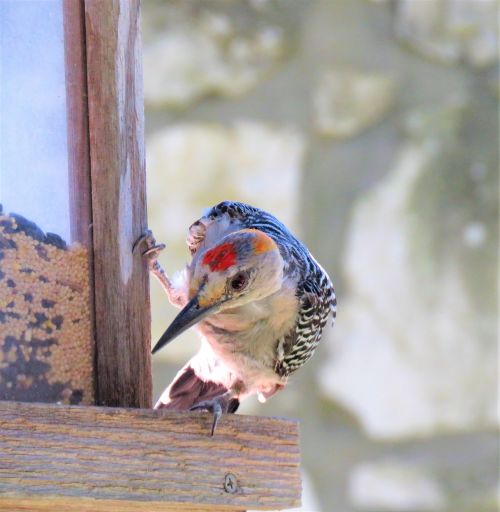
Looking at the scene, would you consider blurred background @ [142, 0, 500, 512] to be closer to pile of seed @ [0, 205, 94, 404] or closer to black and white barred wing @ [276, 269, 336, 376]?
black and white barred wing @ [276, 269, 336, 376]

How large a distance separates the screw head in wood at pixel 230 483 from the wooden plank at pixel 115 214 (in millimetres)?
299

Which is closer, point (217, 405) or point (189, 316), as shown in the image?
point (217, 405)

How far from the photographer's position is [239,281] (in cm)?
315

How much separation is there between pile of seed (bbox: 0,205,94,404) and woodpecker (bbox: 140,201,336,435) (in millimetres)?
266

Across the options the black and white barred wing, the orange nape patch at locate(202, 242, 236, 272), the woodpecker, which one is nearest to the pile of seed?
the woodpecker

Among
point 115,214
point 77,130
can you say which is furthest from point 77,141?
point 115,214

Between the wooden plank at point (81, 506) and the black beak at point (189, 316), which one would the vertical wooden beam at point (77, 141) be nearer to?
the black beak at point (189, 316)

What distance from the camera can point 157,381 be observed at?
459 cm

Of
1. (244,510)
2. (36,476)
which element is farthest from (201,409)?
(36,476)

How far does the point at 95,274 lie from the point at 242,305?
552 millimetres

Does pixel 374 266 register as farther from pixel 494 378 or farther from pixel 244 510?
pixel 244 510

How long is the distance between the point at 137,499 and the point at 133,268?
23.1 inches

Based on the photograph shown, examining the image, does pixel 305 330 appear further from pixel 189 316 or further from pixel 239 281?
pixel 189 316

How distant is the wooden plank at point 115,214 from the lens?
9.29 ft
